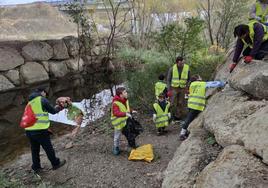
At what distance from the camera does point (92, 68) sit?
867 inches

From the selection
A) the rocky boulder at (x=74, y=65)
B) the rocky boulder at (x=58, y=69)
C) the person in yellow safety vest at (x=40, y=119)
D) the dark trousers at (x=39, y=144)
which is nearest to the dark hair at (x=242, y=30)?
the person in yellow safety vest at (x=40, y=119)

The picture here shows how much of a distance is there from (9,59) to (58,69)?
3410mm

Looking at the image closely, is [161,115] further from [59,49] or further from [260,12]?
[59,49]

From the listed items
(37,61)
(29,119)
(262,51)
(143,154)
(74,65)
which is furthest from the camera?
(74,65)

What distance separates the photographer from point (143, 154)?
6934mm

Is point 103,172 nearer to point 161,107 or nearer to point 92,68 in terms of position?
point 161,107

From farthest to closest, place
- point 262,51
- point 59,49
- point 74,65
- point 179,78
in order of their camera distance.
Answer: point 74,65, point 59,49, point 179,78, point 262,51

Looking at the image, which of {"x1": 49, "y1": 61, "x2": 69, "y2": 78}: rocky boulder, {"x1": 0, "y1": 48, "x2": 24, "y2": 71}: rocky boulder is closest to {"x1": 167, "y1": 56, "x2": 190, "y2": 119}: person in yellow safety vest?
{"x1": 0, "y1": 48, "x2": 24, "y2": 71}: rocky boulder

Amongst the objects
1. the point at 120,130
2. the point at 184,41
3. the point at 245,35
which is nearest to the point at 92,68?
the point at 184,41

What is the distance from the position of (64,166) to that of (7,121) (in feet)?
21.1

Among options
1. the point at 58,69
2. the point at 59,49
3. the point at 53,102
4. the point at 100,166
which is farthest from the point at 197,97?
the point at 59,49

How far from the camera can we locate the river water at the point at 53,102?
9.69m

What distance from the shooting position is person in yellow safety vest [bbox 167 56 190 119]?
8.94 m

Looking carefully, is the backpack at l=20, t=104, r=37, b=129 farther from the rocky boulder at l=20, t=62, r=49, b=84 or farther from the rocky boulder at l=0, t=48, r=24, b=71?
the rocky boulder at l=20, t=62, r=49, b=84
